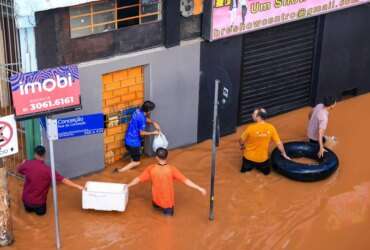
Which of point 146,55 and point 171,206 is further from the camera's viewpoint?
point 146,55

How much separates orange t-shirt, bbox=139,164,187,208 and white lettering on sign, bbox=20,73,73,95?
2.23 m

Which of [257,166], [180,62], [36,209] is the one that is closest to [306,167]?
[257,166]

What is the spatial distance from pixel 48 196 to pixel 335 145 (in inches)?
233

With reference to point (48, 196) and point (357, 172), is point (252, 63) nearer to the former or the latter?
point (357, 172)

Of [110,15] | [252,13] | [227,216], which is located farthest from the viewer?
[252,13]

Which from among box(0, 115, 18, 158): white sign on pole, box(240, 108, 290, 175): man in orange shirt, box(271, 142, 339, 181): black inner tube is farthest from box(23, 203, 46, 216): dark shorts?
box(271, 142, 339, 181): black inner tube

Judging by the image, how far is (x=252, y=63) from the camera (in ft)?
49.8

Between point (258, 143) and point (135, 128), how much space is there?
2253mm

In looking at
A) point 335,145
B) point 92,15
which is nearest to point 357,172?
point 335,145

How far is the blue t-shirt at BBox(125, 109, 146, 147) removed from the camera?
1317cm

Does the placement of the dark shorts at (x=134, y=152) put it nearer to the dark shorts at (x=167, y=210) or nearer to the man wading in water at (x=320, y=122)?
the dark shorts at (x=167, y=210)

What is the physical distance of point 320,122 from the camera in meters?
13.6

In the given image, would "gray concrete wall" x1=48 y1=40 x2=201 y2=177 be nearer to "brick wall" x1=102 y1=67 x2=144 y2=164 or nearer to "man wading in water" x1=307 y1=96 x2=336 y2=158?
"brick wall" x1=102 y1=67 x2=144 y2=164

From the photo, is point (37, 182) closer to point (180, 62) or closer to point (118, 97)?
point (118, 97)
